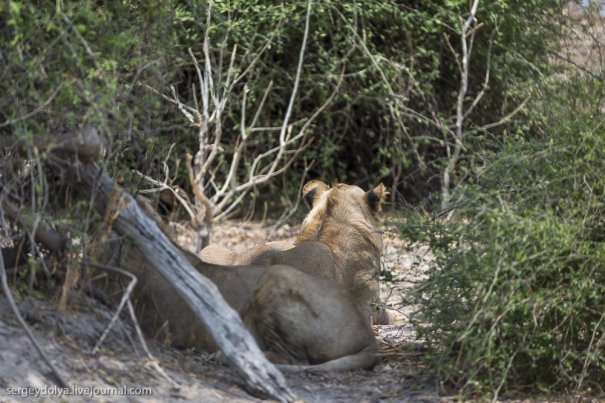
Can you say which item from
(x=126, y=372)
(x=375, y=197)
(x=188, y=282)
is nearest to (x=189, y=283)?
(x=188, y=282)

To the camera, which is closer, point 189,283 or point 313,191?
point 189,283

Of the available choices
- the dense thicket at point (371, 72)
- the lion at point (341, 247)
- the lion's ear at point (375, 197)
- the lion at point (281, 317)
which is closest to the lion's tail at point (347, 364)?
the lion at point (281, 317)

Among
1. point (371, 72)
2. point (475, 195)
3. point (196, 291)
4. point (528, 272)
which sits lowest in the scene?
point (196, 291)

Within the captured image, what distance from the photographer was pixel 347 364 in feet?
24.0

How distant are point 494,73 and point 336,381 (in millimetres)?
7625

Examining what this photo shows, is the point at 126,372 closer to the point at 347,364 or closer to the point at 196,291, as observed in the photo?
the point at 196,291

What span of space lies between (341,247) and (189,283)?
3.28 meters

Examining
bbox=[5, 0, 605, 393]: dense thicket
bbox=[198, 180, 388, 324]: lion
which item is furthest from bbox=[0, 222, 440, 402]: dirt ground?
bbox=[198, 180, 388, 324]: lion

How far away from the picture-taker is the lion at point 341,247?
9195 millimetres

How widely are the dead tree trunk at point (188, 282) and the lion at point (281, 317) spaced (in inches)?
27.0

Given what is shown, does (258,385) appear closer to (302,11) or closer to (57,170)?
(57,170)

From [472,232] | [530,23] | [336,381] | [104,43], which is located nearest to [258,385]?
[336,381]

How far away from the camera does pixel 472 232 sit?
22.6ft

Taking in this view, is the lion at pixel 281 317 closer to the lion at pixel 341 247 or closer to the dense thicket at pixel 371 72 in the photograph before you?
the lion at pixel 341 247
